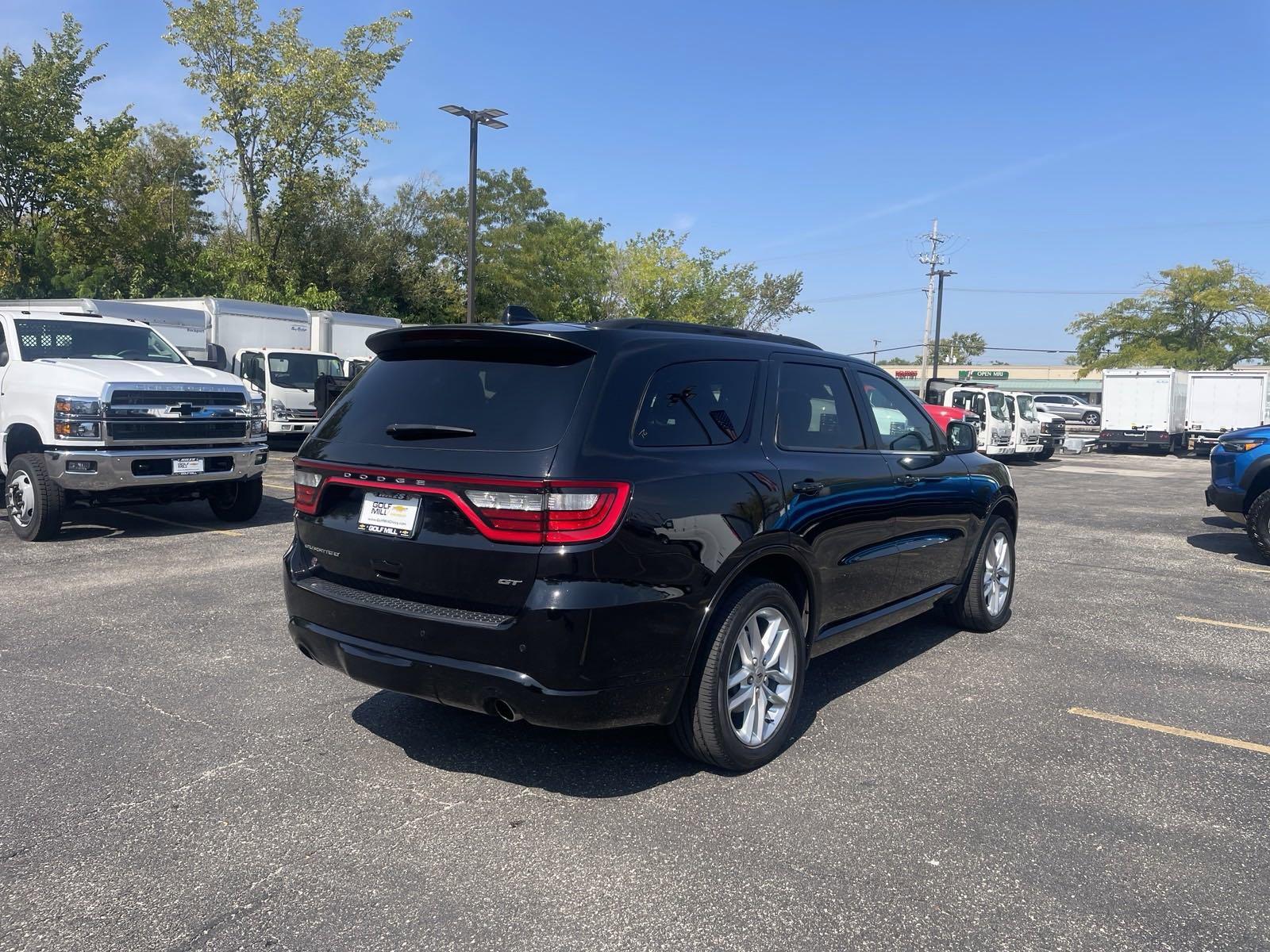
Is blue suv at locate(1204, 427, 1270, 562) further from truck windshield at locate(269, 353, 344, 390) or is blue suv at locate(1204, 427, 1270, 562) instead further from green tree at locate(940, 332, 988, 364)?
green tree at locate(940, 332, 988, 364)

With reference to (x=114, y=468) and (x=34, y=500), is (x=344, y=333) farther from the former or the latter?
(x=114, y=468)

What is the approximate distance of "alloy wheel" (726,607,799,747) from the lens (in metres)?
3.92

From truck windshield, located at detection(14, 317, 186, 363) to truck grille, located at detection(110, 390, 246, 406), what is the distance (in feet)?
3.57

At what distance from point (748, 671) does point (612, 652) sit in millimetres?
806

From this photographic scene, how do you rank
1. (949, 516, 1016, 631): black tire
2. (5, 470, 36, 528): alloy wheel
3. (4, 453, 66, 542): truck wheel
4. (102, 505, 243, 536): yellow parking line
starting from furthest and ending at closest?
(102, 505, 243, 536): yellow parking line, (5, 470, 36, 528): alloy wheel, (4, 453, 66, 542): truck wheel, (949, 516, 1016, 631): black tire

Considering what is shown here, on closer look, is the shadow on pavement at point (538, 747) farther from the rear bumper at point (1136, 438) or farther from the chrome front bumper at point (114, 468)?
the rear bumper at point (1136, 438)

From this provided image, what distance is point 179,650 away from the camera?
18.1ft

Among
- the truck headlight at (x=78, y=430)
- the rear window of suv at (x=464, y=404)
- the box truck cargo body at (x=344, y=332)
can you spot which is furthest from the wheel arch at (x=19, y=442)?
the box truck cargo body at (x=344, y=332)

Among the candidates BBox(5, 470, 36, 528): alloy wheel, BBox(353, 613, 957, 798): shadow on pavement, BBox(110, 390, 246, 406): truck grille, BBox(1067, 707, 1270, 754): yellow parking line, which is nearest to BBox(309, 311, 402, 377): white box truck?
BBox(110, 390, 246, 406): truck grille

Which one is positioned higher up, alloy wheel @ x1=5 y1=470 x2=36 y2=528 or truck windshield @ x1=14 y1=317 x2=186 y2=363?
truck windshield @ x1=14 y1=317 x2=186 y2=363

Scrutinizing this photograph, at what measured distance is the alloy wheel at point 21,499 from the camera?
8.75m

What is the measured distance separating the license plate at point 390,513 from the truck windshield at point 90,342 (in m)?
7.23

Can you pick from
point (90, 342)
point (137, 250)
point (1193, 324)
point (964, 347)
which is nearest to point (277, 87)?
point (137, 250)

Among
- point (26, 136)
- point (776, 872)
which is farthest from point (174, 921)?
point (26, 136)
